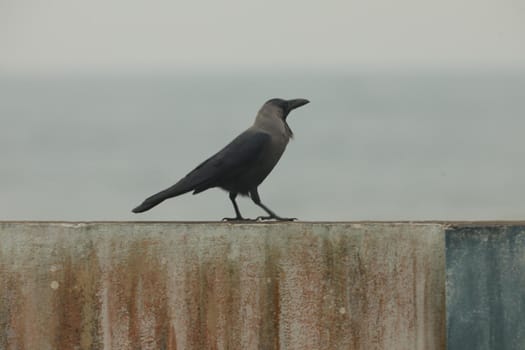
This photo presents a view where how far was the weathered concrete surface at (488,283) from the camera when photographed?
→ 13.8ft

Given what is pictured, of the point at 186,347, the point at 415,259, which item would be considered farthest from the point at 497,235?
the point at 186,347

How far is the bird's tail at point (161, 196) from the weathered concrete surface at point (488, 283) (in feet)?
6.93

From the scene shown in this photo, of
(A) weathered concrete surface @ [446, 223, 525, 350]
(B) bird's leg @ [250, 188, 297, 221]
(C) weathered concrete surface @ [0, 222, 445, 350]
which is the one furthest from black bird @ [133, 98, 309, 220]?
(A) weathered concrete surface @ [446, 223, 525, 350]

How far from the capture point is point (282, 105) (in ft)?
21.0

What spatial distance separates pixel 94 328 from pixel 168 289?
44cm

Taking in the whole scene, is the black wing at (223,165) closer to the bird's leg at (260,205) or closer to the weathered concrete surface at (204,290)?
the bird's leg at (260,205)

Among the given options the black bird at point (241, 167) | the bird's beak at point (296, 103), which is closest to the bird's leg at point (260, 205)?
the black bird at point (241, 167)

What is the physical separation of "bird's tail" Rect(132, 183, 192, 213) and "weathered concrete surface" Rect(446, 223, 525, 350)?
211 cm

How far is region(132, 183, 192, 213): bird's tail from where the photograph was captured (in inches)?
215

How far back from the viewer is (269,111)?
6.30 meters

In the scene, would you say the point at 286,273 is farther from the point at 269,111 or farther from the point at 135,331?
the point at 269,111

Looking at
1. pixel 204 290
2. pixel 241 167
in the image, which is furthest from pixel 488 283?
pixel 241 167

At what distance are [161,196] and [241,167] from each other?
0.65 m

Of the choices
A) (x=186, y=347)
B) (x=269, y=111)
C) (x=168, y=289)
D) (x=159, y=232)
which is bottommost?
(x=186, y=347)
